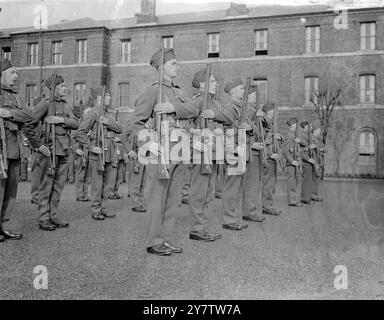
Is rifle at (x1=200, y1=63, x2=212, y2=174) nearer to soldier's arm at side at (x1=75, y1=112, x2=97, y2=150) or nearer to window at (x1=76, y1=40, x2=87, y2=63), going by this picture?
soldier's arm at side at (x1=75, y1=112, x2=97, y2=150)

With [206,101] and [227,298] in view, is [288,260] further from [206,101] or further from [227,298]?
[206,101]

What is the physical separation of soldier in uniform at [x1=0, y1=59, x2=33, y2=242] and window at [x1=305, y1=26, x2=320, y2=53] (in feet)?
39.1

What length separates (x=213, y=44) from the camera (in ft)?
45.3

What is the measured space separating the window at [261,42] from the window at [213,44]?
1797 millimetres

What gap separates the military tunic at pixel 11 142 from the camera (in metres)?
5.12

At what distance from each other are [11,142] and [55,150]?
1009 mm

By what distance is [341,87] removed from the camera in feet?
57.6

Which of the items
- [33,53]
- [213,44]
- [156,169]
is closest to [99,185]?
[156,169]

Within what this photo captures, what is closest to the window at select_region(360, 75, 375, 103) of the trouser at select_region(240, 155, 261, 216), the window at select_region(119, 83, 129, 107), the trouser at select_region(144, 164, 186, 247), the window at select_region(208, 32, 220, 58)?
the window at select_region(208, 32, 220, 58)

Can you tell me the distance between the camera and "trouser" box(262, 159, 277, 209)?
8469 millimetres

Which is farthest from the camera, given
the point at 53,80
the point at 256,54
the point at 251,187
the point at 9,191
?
the point at 256,54

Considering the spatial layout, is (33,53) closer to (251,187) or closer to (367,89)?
(251,187)

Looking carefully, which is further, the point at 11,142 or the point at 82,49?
the point at 82,49

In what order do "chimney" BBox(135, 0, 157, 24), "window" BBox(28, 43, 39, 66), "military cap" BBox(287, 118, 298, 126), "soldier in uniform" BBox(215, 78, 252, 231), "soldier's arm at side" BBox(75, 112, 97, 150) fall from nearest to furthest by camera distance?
"soldier in uniform" BBox(215, 78, 252, 231)
"soldier's arm at side" BBox(75, 112, 97, 150)
"chimney" BBox(135, 0, 157, 24)
"window" BBox(28, 43, 39, 66)
"military cap" BBox(287, 118, 298, 126)
